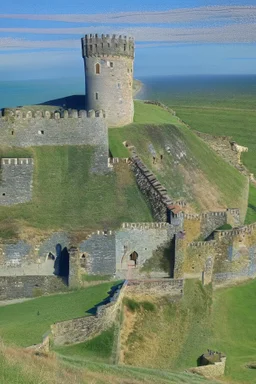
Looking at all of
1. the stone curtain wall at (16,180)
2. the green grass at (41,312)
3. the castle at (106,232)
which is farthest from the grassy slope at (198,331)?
the stone curtain wall at (16,180)

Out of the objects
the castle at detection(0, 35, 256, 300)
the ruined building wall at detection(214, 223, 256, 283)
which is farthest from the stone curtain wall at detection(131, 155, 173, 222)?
the ruined building wall at detection(214, 223, 256, 283)

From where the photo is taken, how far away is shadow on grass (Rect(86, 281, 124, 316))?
3497 cm

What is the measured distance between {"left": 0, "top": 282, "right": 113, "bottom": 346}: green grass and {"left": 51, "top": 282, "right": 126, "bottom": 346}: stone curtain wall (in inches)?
26.2

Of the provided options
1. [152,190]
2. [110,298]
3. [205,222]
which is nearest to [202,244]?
[205,222]

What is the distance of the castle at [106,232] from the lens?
131ft

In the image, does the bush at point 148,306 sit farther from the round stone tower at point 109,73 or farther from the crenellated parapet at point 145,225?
the round stone tower at point 109,73

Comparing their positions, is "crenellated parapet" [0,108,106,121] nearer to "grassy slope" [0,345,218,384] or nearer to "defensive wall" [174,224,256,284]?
"defensive wall" [174,224,256,284]

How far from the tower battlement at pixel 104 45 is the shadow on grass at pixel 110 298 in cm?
2145

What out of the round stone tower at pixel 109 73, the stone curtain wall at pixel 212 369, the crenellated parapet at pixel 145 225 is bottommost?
the stone curtain wall at pixel 212 369

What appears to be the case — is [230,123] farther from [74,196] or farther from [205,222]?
[74,196]

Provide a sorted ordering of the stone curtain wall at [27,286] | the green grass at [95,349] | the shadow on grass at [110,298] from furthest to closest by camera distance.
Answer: the stone curtain wall at [27,286] < the shadow on grass at [110,298] < the green grass at [95,349]

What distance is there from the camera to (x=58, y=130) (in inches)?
1884

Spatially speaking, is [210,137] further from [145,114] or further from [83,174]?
[83,174]

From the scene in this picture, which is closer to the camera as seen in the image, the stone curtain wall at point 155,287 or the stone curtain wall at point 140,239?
the stone curtain wall at point 155,287
